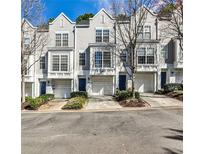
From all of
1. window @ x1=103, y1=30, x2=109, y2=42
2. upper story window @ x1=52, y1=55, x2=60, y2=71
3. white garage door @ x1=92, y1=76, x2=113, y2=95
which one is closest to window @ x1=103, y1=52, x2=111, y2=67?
white garage door @ x1=92, y1=76, x2=113, y2=95

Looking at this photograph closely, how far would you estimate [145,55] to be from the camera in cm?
1920

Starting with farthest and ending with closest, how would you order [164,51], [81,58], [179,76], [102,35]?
[81,58] < [102,35] < [164,51] < [179,76]

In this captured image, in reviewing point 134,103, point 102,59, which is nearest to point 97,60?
point 102,59

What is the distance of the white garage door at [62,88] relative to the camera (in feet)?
Result: 65.3

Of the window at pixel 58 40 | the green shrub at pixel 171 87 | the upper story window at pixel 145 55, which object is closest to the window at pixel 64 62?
the window at pixel 58 40

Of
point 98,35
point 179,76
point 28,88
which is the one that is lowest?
point 28,88

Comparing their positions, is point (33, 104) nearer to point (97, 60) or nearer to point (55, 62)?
point (55, 62)

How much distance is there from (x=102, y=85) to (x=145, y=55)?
4.33 m

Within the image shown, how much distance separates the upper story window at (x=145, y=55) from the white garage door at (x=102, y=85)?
2951 mm

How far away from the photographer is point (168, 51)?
19.8 metres

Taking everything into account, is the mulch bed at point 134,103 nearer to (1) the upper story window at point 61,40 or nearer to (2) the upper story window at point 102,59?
(2) the upper story window at point 102,59

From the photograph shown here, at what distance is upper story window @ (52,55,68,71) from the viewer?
766 inches
